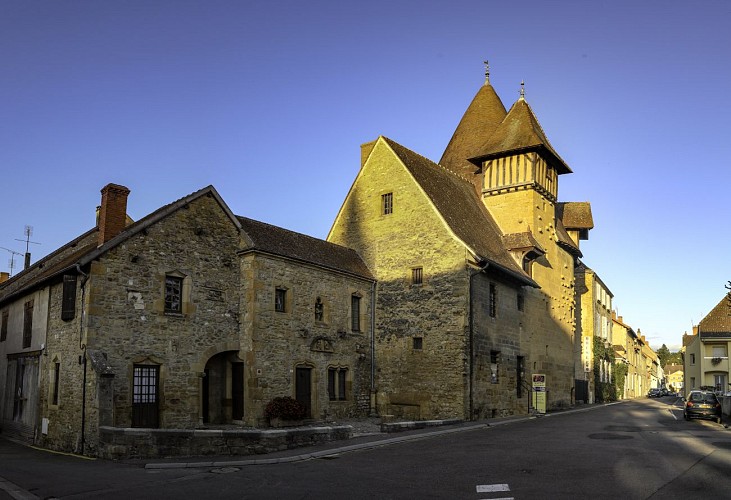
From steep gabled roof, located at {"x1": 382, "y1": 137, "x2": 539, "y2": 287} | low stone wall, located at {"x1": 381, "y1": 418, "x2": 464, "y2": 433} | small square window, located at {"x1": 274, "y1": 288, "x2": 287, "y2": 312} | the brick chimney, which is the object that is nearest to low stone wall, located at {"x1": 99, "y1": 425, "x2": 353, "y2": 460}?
low stone wall, located at {"x1": 381, "y1": 418, "x2": 464, "y2": 433}

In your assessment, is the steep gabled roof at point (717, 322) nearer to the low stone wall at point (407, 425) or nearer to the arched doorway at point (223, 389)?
the low stone wall at point (407, 425)

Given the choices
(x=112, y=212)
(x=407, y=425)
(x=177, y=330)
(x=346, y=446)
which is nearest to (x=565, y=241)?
(x=407, y=425)

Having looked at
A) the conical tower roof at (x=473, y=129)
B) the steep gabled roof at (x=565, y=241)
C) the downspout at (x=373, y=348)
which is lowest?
the downspout at (x=373, y=348)

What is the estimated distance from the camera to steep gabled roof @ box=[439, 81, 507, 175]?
3553 centimetres

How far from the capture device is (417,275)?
25969 mm

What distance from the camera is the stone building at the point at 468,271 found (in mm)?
24484

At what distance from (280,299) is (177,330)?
4.01 meters

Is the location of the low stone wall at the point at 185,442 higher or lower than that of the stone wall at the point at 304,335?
lower

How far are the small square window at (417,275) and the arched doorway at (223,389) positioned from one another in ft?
27.3

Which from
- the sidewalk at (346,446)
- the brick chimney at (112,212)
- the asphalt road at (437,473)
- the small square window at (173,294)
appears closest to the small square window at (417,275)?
the sidewalk at (346,446)

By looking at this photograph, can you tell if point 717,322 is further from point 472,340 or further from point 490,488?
point 490,488

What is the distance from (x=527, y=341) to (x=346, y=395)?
947cm

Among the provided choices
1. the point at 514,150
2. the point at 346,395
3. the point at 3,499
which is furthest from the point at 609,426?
the point at 3,499

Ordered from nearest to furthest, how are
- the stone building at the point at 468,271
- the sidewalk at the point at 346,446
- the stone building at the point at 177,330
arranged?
the sidewalk at the point at 346,446, the stone building at the point at 177,330, the stone building at the point at 468,271
